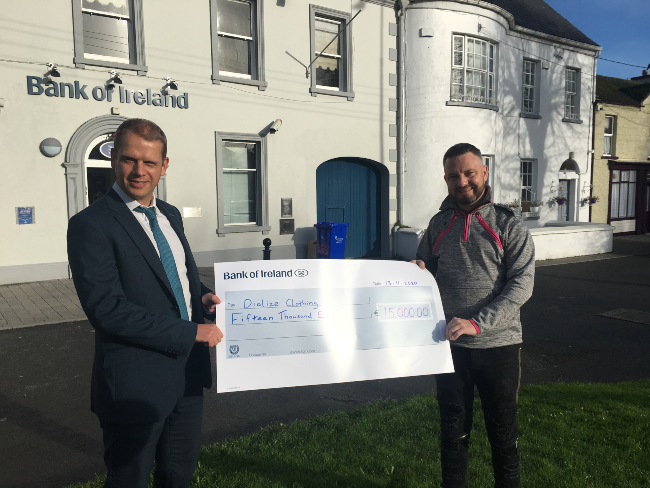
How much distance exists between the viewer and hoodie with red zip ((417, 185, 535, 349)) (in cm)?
249

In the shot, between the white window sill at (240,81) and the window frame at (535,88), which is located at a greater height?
the window frame at (535,88)

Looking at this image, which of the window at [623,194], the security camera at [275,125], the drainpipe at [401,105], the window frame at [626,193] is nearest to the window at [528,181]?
the window frame at [626,193]

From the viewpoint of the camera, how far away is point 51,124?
10.1 meters

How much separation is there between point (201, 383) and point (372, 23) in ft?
45.3

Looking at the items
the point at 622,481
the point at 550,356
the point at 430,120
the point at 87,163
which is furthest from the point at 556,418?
the point at 430,120

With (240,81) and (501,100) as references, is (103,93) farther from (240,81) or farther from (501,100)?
(501,100)

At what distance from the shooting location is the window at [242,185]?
1230cm

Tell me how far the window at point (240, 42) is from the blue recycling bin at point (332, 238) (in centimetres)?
385

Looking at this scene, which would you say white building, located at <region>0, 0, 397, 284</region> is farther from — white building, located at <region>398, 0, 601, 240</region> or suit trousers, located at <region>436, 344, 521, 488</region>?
suit trousers, located at <region>436, 344, 521, 488</region>

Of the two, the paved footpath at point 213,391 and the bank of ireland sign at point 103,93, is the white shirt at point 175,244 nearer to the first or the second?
the paved footpath at point 213,391

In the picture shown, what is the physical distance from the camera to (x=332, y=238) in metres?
12.5

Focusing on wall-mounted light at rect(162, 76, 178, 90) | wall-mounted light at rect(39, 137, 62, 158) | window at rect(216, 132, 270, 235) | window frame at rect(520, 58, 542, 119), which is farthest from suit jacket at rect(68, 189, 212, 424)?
window frame at rect(520, 58, 542, 119)

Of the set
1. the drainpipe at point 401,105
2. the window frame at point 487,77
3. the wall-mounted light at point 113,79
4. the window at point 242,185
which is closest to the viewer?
the wall-mounted light at point 113,79

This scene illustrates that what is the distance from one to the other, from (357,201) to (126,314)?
13194 millimetres
